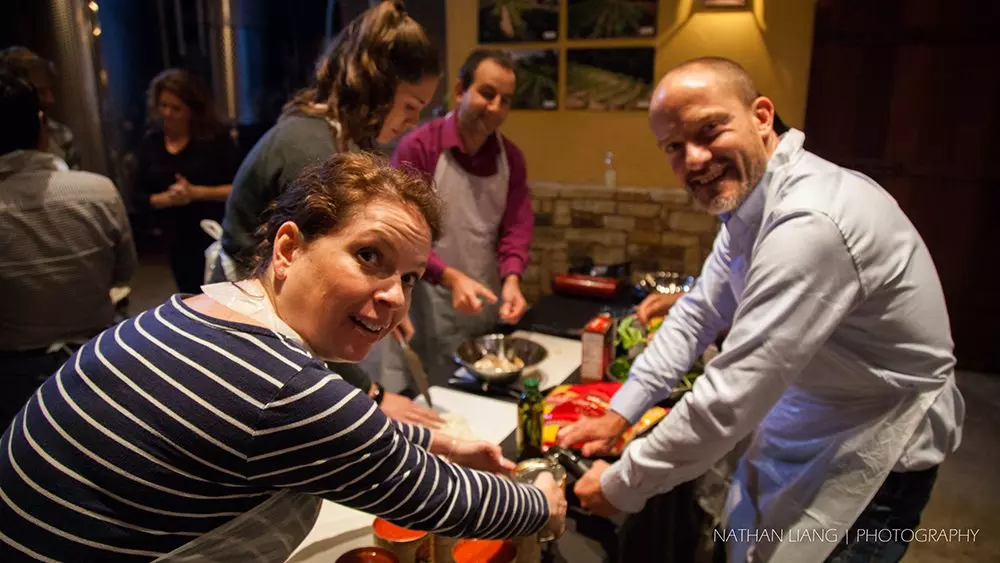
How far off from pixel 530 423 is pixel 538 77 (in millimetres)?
3667

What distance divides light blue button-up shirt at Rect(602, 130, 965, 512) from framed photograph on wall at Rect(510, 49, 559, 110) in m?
3.50

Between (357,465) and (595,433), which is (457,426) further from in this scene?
(357,465)

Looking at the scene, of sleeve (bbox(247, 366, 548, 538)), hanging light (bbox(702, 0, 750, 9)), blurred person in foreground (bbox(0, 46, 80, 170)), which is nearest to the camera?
sleeve (bbox(247, 366, 548, 538))

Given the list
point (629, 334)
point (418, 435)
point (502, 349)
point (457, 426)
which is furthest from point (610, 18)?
point (418, 435)

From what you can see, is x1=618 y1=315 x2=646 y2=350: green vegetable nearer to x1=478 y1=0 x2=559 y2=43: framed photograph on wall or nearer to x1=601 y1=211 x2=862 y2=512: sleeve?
x1=601 y1=211 x2=862 y2=512: sleeve

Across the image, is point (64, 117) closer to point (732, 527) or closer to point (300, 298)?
point (300, 298)

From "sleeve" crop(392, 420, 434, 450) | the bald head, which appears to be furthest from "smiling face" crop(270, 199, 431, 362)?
the bald head

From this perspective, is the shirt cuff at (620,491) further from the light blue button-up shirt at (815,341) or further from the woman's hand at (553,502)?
the woman's hand at (553,502)

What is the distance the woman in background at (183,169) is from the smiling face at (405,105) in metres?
1.79

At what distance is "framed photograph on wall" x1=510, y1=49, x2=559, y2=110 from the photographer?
4746 mm

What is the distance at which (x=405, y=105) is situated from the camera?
1.84 metres

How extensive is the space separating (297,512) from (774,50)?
4179 mm

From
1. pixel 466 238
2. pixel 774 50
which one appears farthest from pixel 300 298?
pixel 774 50

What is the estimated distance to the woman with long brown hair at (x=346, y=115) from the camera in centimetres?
163
